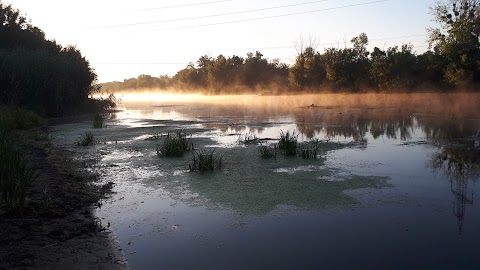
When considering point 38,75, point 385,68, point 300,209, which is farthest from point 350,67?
point 300,209

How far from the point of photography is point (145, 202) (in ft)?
20.5

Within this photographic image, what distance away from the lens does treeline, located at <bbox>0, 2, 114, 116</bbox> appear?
2166cm

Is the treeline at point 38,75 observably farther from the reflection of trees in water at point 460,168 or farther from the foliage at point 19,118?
the reflection of trees in water at point 460,168

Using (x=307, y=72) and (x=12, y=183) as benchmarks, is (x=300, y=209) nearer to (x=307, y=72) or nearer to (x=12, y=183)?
(x=12, y=183)

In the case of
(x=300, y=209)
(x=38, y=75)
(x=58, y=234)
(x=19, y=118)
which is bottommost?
(x=300, y=209)

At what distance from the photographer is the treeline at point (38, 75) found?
21.7m

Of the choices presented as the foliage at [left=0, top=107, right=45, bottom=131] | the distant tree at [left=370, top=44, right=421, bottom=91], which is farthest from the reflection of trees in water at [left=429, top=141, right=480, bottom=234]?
the distant tree at [left=370, top=44, right=421, bottom=91]

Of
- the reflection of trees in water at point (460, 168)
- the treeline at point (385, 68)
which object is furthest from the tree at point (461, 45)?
the reflection of trees in water at point (460, 168)

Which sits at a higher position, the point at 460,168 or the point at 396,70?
the point at 396,70

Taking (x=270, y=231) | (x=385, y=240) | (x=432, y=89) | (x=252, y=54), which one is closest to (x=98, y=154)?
(x=270, y=231)

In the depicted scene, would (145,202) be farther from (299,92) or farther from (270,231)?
(299,92)

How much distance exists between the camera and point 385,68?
37.9 m

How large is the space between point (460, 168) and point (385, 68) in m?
32.3

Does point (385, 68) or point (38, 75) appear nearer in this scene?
point (38, 75)
